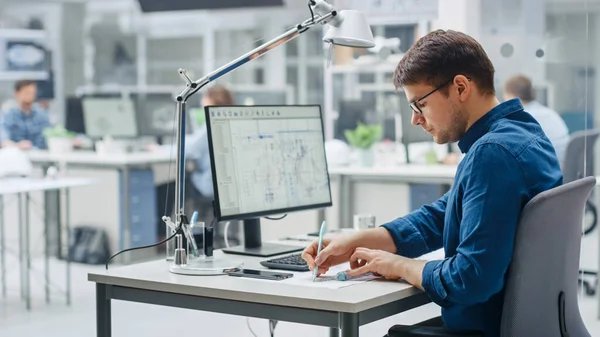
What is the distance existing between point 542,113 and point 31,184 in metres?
2.87

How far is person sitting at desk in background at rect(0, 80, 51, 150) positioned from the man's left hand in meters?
5.62

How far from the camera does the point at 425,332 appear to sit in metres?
1.96

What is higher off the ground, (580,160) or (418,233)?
(580,160)

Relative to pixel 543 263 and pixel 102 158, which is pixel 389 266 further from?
pixel 102 158

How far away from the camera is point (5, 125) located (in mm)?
7266

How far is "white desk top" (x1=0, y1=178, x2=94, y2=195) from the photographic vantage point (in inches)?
189

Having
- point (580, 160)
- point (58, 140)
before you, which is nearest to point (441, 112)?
point (580, 160)

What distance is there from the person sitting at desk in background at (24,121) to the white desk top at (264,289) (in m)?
5.31

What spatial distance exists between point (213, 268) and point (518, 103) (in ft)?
2.74

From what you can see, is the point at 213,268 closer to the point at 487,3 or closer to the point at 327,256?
the point at 327,256

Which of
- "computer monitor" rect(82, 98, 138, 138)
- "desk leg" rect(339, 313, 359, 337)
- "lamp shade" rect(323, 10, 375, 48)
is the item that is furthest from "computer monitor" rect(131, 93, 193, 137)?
"desk leg" rect(339, 313, 359, 337)

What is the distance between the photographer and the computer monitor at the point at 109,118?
6.91 meters

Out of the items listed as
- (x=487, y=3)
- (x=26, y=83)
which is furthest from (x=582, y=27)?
(x=26, y=83)

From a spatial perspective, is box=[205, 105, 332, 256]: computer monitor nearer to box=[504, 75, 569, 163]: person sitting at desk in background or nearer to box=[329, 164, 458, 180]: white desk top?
box=[329, 164, 458, 180]: white desk top
